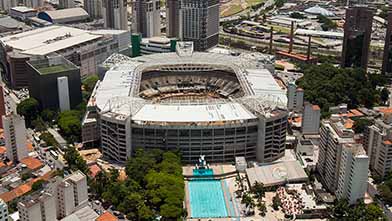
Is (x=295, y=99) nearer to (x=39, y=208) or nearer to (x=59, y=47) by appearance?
(x=59, y=47)

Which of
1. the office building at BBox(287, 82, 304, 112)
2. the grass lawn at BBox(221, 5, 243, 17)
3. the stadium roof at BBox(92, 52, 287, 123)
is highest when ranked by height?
the grass lawn at BBox(221, 5, 243, 17)

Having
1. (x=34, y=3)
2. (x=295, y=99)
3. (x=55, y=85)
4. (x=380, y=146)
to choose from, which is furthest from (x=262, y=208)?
(x=34, y=3)

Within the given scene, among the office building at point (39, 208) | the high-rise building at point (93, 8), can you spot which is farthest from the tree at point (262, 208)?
the high-rise building at point (93, 8)

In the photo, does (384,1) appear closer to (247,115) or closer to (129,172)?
(247,115)

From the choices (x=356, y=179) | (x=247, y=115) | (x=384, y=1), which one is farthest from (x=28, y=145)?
(x=384, y=1)

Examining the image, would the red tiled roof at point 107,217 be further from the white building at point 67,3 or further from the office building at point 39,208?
the white building at point 67,3

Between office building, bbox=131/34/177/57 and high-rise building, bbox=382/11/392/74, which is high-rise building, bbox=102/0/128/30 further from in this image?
high-rise building, bbox=382/11/392/74

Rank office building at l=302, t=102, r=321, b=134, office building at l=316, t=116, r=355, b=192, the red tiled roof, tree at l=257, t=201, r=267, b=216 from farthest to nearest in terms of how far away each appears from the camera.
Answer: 1. office building at l=302, t=102, r=321, b=134
2. office building at l=316, t=116, r=355, b=192
3. tree at l=257, t=201, r=267, b=216
4. the red tiled roof

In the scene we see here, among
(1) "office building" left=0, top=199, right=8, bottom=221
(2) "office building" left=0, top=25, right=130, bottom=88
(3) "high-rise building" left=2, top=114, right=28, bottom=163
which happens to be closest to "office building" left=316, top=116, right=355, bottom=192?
(1) "office building" left=0, top=199, right=8, bottom=221
